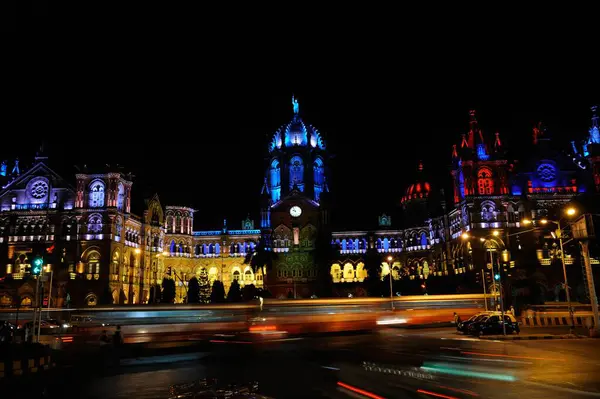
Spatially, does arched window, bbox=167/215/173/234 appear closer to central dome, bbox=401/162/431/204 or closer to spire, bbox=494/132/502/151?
central dome, bbox=401/162/431/204

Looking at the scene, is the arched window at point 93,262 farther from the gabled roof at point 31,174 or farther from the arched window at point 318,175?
the arched window at point 318,175

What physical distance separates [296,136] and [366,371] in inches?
3378

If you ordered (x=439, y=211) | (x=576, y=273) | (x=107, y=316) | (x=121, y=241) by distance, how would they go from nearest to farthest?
(x=107, y=316)
(x=576, y=273)
(x=121, y=241)
(x=439, y=211)

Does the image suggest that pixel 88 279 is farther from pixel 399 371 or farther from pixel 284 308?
pixel 399 371

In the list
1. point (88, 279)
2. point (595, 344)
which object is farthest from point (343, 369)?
point (88, 279)

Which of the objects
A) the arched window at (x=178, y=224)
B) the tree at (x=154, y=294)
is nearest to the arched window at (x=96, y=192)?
the tree at (x=154, y=294)

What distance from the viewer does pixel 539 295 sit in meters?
61.4

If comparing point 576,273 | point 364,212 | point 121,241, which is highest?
point 364,212

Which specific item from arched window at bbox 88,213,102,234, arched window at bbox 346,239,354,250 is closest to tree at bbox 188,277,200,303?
arched window at bbox 88,213,102,234

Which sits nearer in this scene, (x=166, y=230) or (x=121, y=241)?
(x=121, y=241)

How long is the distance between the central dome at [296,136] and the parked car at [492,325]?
70.2 m

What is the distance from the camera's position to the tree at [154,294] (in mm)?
70850

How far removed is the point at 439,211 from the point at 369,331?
60.6 metres

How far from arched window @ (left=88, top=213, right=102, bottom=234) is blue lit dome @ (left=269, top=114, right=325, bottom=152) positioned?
134ft
